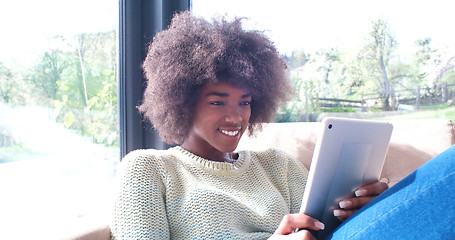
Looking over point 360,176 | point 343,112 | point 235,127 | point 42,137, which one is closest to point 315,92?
point 343,112

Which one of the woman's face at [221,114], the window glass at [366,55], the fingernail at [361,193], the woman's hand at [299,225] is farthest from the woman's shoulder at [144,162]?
the window glass at [366,55]

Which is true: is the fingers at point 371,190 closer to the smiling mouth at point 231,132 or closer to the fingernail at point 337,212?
the fingernail at point 337,212

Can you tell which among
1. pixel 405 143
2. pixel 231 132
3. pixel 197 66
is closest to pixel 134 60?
pixel 197 66

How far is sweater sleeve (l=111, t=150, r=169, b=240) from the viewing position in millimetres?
929

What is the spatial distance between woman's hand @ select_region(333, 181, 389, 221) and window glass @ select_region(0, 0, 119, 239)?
64 centimetres

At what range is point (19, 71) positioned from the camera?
127 centimetres

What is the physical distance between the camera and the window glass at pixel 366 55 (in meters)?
1.55

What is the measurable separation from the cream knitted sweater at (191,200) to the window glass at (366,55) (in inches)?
23.3

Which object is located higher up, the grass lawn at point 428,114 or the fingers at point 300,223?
the grass lawn at point 428,114

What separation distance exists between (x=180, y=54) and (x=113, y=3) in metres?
0.67

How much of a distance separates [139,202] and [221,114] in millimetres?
335

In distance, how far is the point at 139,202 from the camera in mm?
953

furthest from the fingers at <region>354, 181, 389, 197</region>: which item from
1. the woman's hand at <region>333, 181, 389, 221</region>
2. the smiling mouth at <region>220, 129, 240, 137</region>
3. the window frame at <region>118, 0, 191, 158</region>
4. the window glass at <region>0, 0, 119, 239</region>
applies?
the window frame at <region>118, 0, 191, 158</region>

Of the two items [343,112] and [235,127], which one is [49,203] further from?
[343,112]
